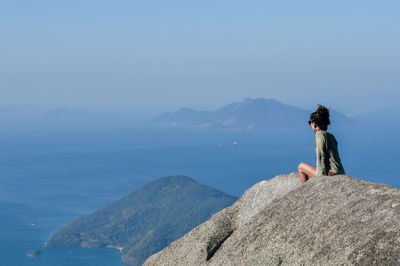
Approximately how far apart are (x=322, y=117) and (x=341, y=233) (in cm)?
325

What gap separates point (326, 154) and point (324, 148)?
0.21 metres

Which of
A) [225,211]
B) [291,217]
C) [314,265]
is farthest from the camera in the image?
[225,211]

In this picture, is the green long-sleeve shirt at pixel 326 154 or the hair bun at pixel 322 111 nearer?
the green long-sleeve shirt at pixel 326 154

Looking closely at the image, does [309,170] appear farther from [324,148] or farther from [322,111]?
[322,111]

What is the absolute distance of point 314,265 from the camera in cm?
846

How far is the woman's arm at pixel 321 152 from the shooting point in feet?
34.9

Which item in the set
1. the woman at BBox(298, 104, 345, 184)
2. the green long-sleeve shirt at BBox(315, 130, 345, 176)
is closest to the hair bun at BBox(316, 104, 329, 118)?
the woman at BBox(298, 104, 345, 184)

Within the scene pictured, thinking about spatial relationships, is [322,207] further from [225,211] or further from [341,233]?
[225,211]

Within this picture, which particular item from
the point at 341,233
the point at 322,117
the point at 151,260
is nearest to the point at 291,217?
the point at 341,233

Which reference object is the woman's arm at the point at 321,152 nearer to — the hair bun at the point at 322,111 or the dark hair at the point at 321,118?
the dark hair at the point at 321,118

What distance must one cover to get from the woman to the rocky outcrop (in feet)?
1.17

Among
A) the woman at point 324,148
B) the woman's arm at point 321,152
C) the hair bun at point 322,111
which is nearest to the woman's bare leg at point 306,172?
the woman at point 324,148

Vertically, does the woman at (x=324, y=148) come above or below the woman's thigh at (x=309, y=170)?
above

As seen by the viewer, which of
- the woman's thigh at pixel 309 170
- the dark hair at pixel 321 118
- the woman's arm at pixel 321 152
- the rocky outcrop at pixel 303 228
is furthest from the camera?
the woman's thigh at pixel 309 170
